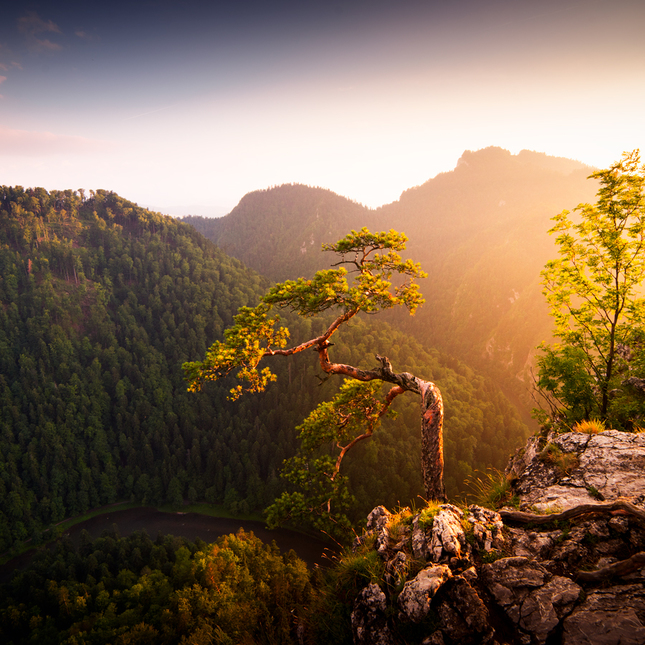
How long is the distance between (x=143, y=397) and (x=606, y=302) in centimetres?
11981

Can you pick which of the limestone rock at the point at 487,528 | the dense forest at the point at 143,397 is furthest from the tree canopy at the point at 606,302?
the dense forest at the point at 143,397

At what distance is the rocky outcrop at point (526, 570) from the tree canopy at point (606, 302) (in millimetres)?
4235

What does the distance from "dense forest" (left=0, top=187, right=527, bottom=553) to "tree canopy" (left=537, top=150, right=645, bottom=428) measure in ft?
145

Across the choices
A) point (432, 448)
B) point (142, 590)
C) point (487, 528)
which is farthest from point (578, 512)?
point (142, 590)

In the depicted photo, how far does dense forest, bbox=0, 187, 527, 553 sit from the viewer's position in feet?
253

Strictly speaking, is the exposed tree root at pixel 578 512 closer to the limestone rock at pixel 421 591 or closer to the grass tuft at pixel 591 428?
the limestone rock at pixel 421 591

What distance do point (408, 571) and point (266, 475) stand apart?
87.3 metres

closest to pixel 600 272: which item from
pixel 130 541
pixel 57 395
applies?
pixel 130 541

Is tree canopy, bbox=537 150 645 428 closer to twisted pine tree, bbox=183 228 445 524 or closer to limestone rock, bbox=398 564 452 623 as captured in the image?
twisted pine tree, bbox=183 228 445 524

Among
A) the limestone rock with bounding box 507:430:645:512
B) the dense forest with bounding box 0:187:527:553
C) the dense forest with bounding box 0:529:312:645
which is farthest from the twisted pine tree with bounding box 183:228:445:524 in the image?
the dense forest with bounding box 0:187:527:553

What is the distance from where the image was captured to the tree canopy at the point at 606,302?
458 inches

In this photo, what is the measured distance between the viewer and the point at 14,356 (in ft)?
353

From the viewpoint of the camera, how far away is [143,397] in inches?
4154

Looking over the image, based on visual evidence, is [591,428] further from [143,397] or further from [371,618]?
[143,397]
